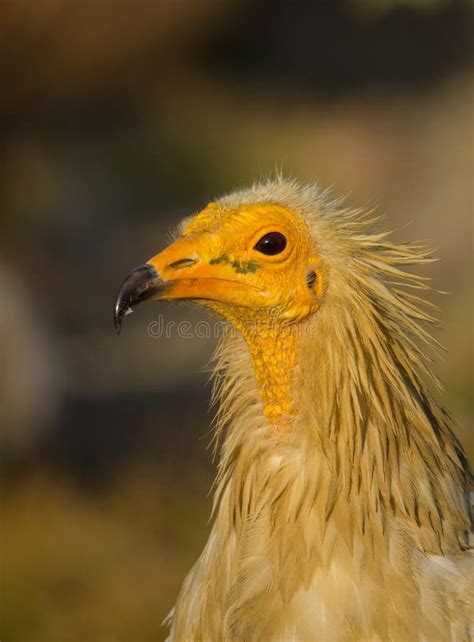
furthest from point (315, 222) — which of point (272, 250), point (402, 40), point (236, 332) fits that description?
point (402, 40)

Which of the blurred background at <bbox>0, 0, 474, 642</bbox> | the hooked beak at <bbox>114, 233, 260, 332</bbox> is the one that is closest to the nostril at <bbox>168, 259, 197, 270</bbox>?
the hooked beak at <bbox>114, 233, 260, 332</bbox>

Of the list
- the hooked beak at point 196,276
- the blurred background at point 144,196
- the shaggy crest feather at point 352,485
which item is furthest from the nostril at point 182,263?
the blurred background at point 144,196

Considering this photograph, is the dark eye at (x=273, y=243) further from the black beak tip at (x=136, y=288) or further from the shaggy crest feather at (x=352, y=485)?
the black beak tip at (x=136, y=288)

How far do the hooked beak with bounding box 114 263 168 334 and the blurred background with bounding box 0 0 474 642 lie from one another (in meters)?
1.85

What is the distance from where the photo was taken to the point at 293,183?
2760mm

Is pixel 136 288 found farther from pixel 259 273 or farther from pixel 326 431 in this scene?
pixel 326 431

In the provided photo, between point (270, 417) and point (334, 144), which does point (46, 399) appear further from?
point (334, 144)

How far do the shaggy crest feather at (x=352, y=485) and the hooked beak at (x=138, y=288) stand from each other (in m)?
0.29

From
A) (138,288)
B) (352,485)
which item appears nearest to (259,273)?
(138,288)

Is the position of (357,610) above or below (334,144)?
below

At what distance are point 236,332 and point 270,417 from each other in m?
0.31

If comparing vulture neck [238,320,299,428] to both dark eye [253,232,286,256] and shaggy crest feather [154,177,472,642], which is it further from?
dark eye [253,232,286,256]

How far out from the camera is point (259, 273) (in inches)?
102

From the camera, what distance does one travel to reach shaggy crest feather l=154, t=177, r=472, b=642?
2.45 meters
